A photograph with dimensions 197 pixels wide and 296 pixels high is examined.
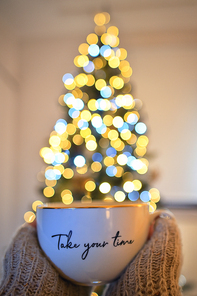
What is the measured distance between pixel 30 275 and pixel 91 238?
0.13m

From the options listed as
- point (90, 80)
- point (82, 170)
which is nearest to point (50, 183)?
point (82, 170)

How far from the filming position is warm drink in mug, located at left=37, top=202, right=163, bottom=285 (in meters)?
0.38

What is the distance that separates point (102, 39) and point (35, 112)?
131 cm

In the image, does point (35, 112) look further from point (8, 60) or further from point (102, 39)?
point (102, 39)

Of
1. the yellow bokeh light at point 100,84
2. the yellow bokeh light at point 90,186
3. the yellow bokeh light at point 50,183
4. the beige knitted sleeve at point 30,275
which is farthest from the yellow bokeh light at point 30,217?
the yellow bokeh light at point 100,84

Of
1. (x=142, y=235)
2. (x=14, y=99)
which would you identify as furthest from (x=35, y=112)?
(x=142, y=235)

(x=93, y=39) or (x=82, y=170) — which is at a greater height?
(x=93, y=39)

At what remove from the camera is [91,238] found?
0.38m

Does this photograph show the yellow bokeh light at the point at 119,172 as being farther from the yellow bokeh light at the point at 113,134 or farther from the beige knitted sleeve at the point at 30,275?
the beige knitted sleeve at the point at 30,275

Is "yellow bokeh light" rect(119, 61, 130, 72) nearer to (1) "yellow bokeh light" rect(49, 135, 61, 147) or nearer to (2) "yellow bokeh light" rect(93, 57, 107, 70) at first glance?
(2) "yellow bokeh light" rect(93, 57, 107, 70)

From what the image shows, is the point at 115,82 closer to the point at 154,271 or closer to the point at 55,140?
the point at 55,140

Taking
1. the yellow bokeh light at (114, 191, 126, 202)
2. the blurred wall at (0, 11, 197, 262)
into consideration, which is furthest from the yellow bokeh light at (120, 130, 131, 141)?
the blurred wall at (0, 11, 197, 262)

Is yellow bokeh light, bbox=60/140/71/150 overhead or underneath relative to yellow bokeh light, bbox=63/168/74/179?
overhead

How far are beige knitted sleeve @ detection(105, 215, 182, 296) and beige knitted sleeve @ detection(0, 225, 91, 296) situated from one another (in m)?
0.10
